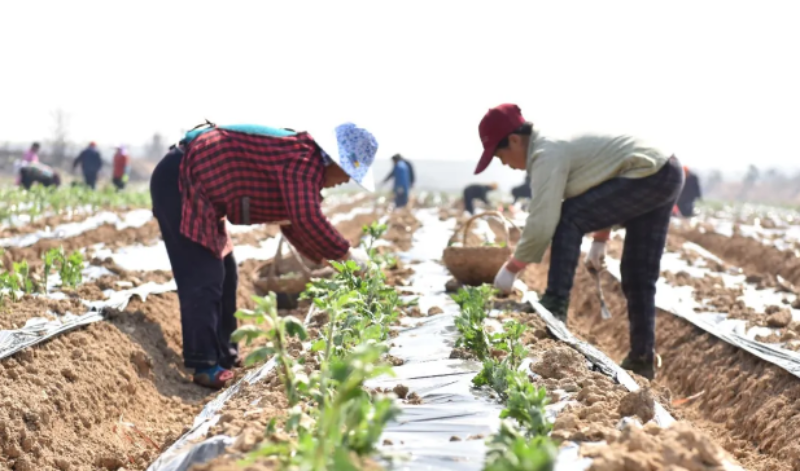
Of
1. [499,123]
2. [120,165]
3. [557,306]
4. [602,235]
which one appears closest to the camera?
[499,123]

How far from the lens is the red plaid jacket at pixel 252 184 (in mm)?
3564

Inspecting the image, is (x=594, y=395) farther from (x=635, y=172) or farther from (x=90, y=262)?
(x=90, y=262)

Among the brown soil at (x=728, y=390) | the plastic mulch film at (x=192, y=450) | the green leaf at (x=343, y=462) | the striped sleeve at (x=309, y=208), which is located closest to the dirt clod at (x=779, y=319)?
the brown soil at (x=728, y=390)

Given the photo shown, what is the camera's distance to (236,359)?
166 inches

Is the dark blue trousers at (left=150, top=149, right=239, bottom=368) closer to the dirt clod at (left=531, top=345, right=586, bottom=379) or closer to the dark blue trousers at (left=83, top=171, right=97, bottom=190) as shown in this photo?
the dirt clod at (left=531, top=345, right=586, bottom=379)

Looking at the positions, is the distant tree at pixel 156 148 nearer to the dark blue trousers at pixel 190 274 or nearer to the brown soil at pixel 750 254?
the brown soil at pixel 750 254

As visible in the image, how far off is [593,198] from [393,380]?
59.8 inches

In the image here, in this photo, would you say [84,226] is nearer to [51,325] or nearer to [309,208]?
[51,325]

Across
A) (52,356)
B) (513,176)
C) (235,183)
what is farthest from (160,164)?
(513,176)

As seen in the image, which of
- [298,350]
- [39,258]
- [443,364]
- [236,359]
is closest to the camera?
[443,364]

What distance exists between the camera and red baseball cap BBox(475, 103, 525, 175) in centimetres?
380

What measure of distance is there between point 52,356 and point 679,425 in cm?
279

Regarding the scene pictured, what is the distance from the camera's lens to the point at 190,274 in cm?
368

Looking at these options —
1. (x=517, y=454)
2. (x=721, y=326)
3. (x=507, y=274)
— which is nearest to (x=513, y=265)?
(x=507, y=274)
